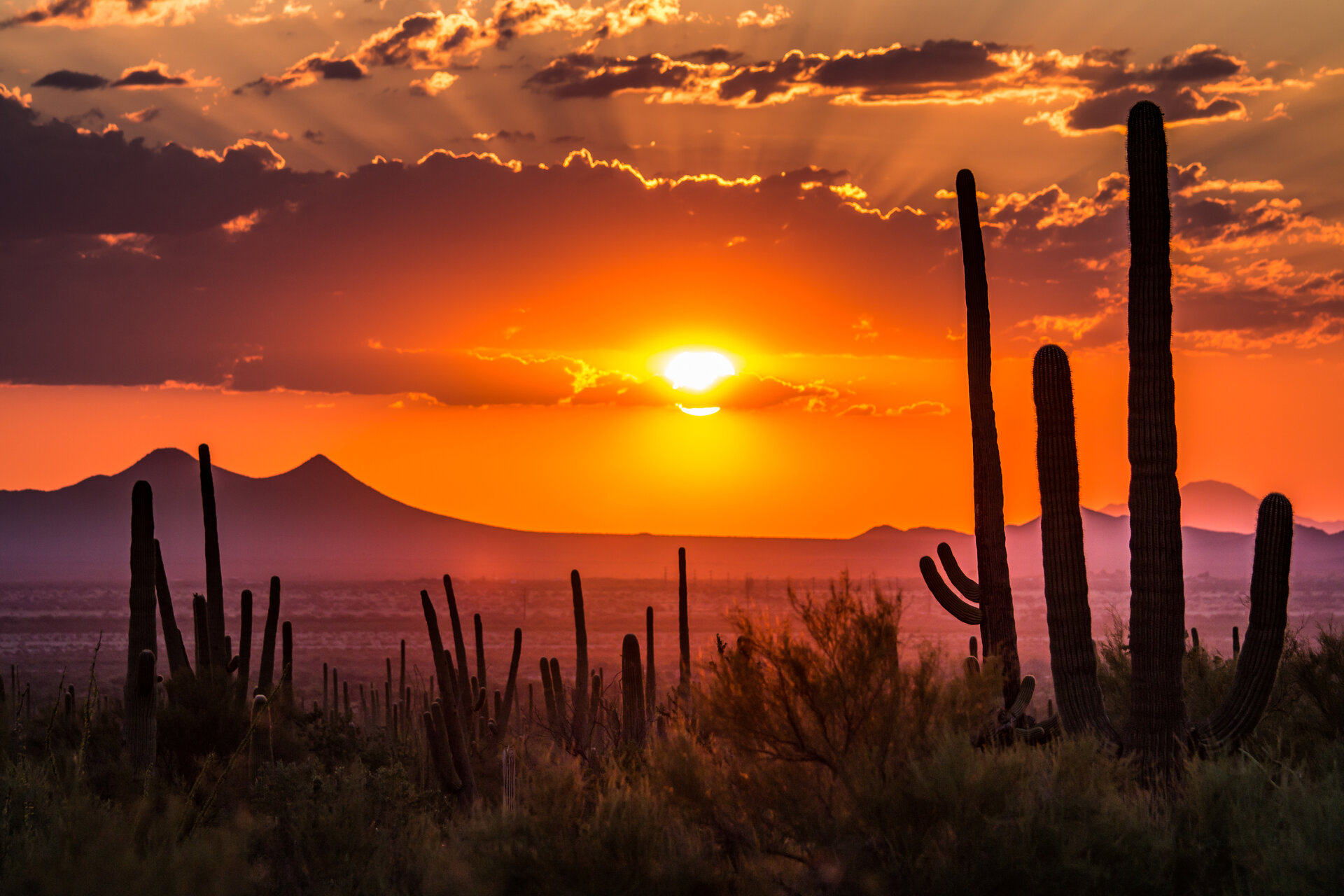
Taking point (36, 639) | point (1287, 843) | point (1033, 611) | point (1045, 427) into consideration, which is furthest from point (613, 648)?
point (1287, 843)

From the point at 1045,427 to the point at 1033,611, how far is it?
125 meters

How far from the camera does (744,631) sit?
38.3ft

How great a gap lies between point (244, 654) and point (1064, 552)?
19.0m

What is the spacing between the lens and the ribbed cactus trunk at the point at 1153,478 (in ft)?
47.6

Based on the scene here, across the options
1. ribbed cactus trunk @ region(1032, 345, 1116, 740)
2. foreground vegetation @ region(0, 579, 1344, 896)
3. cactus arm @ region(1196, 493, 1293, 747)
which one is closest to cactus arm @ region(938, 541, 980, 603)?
ribbed cactus trunk @ region(1032, 345, 1116, 740)

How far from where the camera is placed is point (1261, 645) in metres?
14.2

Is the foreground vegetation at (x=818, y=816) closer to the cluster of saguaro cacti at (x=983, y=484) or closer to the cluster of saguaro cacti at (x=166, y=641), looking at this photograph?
the cluster of saguaro cacti at (x=983, y=484)

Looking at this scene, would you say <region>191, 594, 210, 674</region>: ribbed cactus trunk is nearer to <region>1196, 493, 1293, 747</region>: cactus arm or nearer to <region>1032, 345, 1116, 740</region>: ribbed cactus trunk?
<region>1032, 345, 1116, 740</region>: ribbed cactus trunk

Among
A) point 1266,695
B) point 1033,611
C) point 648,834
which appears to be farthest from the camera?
point 1033,611

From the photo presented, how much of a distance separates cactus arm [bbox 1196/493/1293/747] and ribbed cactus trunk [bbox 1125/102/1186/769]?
487mm

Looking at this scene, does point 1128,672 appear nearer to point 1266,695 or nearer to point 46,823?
point 1266,695

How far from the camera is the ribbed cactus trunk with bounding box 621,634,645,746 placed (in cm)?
2509

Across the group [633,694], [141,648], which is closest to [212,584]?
[141,648]

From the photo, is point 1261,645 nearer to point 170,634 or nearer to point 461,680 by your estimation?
point 170,634
